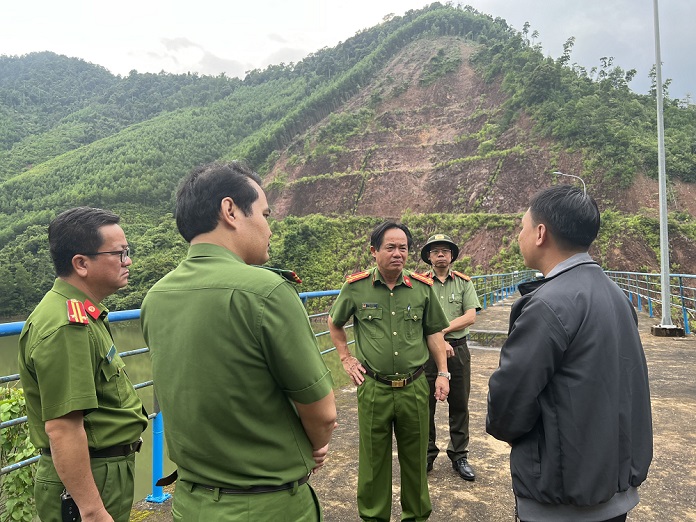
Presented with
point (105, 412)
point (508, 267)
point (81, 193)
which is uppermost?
point (81, 193)

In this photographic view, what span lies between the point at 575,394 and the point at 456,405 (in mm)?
2092

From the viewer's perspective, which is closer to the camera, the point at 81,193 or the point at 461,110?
the point at 461,110

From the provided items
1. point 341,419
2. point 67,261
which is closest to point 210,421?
point 67,261

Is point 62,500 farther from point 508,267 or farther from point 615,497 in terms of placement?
point 508,267

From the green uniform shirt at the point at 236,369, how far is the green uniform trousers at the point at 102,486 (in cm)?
45

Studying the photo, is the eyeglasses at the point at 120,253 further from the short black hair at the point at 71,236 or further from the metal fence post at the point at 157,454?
the metal fence post at the point at 157,454

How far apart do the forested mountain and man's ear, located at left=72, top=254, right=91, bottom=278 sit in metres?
27.3

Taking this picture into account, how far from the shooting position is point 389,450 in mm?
2527

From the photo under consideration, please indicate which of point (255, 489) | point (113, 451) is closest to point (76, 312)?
point (113, 451)

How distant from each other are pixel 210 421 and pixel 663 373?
5.99 m

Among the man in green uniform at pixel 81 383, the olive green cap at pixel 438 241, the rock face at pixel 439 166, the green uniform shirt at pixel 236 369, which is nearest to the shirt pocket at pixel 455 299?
the olive green cap at pixel 438 241

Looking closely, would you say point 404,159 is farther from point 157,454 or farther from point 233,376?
point 233,376

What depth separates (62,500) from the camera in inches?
54.7

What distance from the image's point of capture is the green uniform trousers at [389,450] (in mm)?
2463
